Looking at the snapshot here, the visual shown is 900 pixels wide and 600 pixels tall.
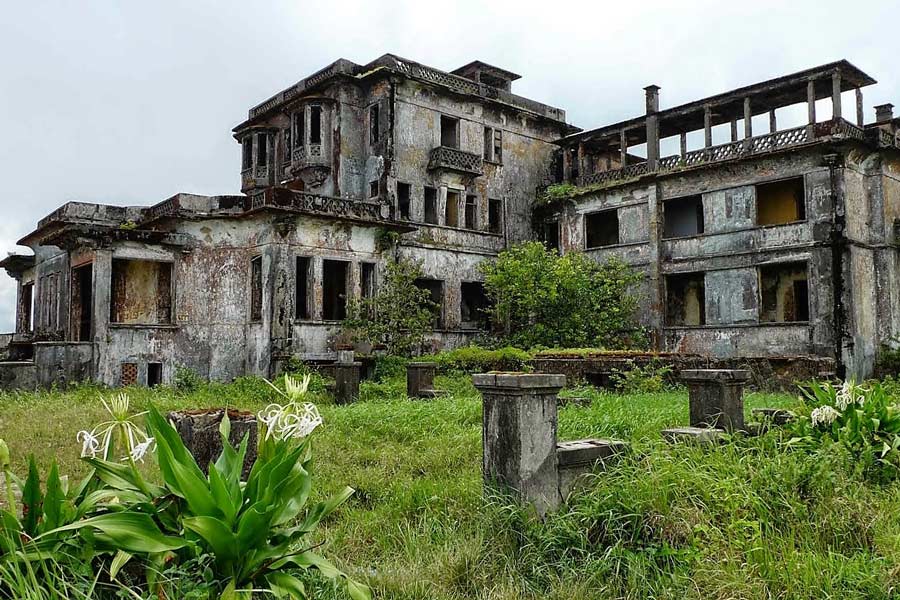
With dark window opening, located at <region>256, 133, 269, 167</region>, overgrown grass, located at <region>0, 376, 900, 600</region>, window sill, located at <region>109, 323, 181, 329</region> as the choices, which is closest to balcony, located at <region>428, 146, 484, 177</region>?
dark window opening, located at <region>256, 133, 269, 167</region>

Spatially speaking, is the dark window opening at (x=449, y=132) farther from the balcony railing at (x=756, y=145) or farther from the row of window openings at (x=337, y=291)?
the balcony railing at (x=756, y=145)

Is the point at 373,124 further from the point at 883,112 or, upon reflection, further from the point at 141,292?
the point at 883,112

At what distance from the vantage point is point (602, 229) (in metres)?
26.6

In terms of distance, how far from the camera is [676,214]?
2406 centimetres

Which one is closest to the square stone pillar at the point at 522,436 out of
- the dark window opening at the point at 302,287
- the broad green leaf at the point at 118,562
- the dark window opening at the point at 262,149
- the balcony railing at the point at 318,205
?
the broad green leaf at the point at 118,562

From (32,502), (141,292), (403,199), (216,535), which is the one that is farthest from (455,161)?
(216,535)

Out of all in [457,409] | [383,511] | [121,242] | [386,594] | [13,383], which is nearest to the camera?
[386,594]

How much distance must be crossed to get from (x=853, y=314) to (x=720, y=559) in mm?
16340

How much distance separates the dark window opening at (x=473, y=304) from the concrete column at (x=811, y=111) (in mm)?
10754

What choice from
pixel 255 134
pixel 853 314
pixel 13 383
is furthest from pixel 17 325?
pixel 853 314

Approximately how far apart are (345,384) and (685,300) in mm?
13530

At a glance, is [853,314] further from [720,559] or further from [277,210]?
[720,559]

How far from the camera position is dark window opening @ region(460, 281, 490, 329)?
24.8m

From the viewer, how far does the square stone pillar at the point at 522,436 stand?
5406mm
